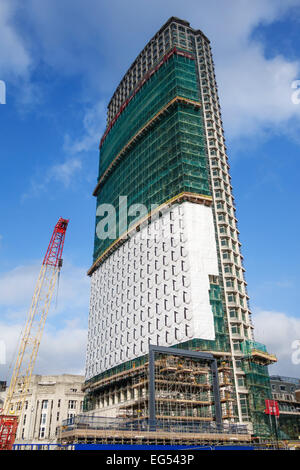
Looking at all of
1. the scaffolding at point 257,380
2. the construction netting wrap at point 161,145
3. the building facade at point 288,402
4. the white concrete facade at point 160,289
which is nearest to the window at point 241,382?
the scaffolding at point 257,380

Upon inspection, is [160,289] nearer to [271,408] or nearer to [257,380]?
[257,380]

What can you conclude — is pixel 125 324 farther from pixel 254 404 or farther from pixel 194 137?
pixel 194 137

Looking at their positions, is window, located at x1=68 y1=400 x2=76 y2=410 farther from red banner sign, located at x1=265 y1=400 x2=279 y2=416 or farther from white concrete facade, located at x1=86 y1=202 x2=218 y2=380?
red banner sign, located at x1=265 y1=400 x2=279 y2=416

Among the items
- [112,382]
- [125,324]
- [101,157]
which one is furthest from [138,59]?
[112,382]

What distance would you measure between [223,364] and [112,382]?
99.7 feet

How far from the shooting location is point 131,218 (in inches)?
4168

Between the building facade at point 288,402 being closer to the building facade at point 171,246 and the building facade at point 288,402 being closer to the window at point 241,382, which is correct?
the window at point 241,382

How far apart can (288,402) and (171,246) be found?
58570 mm

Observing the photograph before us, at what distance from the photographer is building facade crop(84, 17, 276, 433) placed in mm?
75062

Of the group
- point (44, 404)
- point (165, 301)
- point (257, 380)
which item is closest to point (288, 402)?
point (257, 380)

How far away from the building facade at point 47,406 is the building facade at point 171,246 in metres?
9.77

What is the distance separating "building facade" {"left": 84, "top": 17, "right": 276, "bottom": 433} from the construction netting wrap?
33 cm

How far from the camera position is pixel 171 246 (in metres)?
85.1

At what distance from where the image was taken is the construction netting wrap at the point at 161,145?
9244 centimetres
